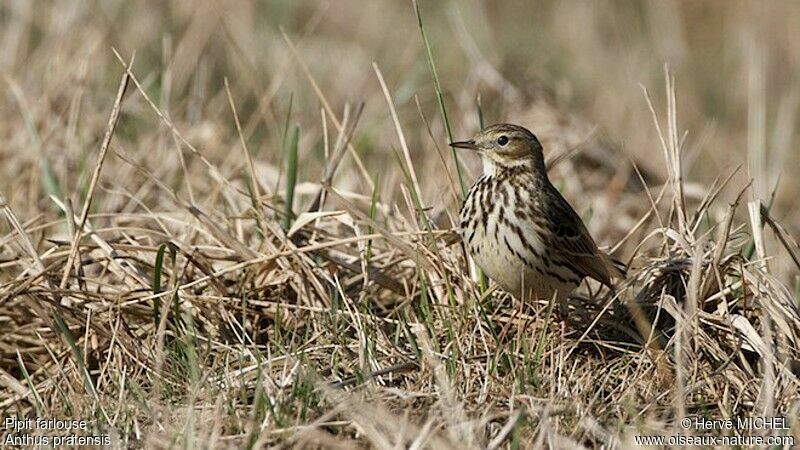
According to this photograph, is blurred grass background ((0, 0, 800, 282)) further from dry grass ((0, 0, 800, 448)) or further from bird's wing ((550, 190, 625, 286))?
bird's wing ((550, 190, 625, 286))

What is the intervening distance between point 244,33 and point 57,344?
5.13 m

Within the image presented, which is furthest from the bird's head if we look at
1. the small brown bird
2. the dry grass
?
the dry grass

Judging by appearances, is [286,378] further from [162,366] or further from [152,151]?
[152,151]

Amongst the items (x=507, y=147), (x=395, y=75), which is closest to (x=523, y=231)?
(x=507, y=147)

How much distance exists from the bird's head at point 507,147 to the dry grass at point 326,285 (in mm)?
193

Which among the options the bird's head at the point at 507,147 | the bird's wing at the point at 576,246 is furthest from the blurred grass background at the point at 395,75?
the bird's wing at the point at 576,246

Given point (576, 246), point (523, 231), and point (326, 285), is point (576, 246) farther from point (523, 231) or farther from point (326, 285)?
point (326, 285)

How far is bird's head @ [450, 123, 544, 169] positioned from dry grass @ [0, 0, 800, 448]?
193 millimetres

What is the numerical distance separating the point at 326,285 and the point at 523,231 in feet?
2.66

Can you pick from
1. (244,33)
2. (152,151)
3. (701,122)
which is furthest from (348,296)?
(701,122)

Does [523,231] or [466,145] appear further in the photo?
[466,145]

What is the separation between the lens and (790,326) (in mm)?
4723

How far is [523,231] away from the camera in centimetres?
485

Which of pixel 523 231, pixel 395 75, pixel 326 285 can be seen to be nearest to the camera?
pixel 523 231
